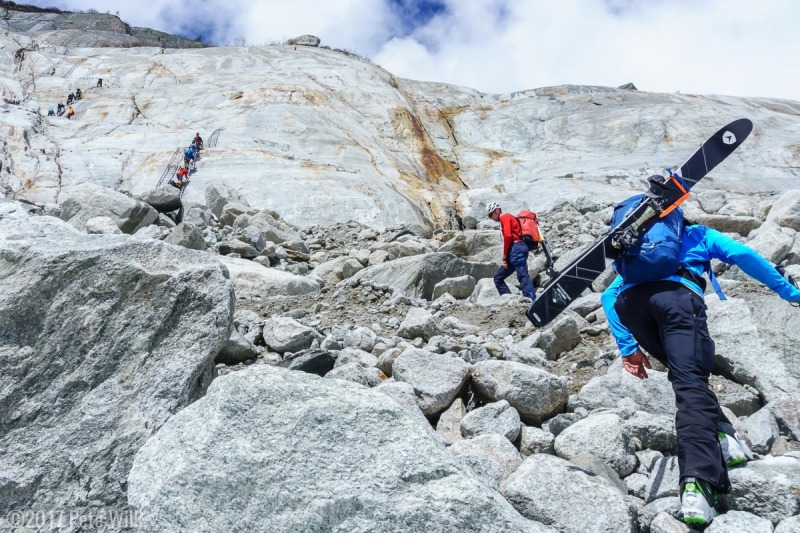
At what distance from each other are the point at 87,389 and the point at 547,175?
2704 centimetres

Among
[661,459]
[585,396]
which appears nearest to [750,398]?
[585,396]

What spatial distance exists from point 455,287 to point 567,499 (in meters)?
8.03

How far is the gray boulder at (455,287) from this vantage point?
1150 cm

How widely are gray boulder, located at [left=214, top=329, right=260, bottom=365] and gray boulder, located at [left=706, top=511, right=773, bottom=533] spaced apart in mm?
4838

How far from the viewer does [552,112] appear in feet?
123

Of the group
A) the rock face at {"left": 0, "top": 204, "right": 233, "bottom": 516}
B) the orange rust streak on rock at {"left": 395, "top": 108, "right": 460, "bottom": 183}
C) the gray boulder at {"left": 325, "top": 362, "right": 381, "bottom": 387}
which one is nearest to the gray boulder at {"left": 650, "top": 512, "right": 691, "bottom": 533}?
the gray boulder at {"left": 325, "top": 362, "right": 381, "bottom": 387}

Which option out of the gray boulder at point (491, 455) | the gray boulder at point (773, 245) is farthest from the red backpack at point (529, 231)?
the gray boulder at point (491, 455)

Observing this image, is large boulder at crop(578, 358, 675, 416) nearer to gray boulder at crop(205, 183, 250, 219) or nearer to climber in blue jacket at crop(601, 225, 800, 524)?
climber in blue jacket at crop(601, 225, 800, 524)

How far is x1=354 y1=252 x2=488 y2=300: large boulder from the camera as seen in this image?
11727 millimetres

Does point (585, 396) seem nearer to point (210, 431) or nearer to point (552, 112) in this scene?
point (210, 431)

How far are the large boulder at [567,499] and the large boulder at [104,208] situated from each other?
1445cm

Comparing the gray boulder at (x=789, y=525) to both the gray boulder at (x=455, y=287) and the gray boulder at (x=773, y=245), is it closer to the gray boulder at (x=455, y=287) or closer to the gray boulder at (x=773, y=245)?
the gray boulder at (x=773, y=245)

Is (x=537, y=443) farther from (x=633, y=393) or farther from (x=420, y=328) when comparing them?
(x=420, y=328)

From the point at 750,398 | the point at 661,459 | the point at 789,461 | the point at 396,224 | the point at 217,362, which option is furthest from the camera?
the point at 396,224
